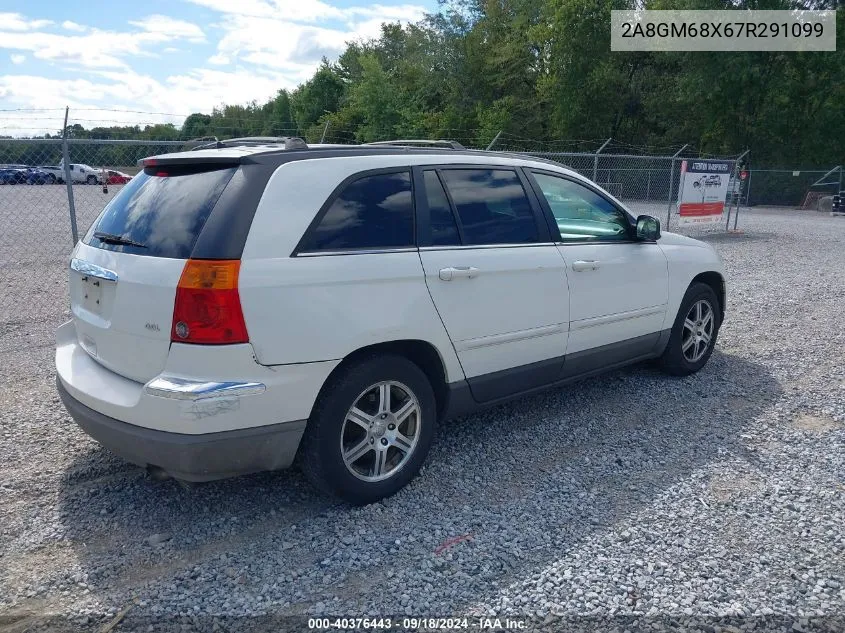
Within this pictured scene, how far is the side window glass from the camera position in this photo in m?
4.55

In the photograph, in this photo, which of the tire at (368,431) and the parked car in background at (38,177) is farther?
the parked car in background at (38,177)

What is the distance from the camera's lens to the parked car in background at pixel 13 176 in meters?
10.7

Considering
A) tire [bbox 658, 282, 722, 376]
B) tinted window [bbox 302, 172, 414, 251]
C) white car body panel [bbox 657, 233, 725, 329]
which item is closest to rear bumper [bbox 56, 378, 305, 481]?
tinted window [bbox 302, 172, 414, 251]

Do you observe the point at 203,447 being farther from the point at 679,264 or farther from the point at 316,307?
the point at 679,264

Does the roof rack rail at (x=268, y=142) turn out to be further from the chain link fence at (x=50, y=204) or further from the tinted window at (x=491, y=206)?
the tinted window at (x=491, y=206)

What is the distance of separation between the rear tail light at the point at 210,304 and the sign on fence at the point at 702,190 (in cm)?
1407

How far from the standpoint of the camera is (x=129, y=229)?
3.42 m

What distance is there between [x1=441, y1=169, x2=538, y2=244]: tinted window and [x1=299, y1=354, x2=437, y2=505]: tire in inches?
36.9

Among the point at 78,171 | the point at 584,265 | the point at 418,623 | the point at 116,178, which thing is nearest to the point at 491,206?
the point at 584,265

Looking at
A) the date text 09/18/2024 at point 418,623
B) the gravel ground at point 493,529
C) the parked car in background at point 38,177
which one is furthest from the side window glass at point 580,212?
the parked car in background at point 38,177

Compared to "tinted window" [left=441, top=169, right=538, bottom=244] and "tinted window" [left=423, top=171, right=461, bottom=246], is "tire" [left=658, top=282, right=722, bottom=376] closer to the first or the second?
"tinted window" [left=441, top=169, right=538, bottom=244]

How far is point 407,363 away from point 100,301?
1562 millimetres

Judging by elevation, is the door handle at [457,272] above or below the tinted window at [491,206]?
below

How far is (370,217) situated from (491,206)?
3.02 ft
